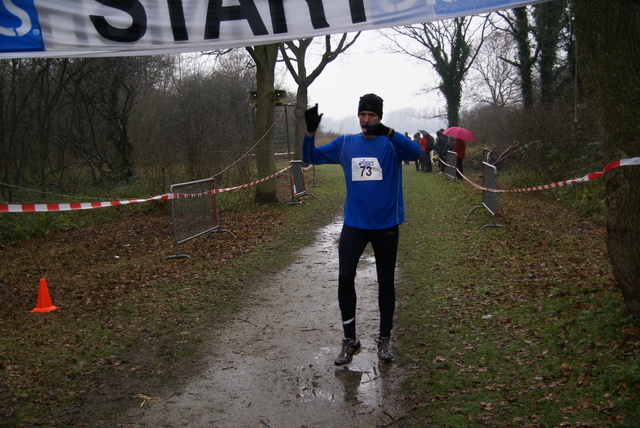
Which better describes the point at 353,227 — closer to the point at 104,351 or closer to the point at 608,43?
the point at 608,43

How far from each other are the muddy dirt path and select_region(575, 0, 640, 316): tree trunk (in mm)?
2004

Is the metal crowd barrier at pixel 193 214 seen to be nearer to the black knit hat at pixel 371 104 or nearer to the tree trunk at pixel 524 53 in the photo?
the black knit hat at pixel 371 104

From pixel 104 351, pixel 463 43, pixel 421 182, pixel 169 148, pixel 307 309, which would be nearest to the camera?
pixel 104 351

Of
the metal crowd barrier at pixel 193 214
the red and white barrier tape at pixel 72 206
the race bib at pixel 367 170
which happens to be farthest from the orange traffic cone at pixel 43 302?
the race bib at pixel 367 170

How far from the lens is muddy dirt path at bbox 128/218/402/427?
3.88m

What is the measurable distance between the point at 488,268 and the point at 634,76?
4.36 m

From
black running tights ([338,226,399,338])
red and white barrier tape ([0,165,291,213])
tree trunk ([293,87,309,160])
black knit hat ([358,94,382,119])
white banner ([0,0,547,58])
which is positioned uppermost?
tree trunk ([293,87,309,160])

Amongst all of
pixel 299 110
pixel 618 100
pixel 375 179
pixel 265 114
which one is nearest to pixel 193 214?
pixel 265 114

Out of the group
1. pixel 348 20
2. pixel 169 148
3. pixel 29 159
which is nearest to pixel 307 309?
pixel 348 20

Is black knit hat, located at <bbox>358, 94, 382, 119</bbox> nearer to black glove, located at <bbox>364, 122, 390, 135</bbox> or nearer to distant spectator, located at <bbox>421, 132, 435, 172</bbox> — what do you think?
black glove, located at <bbox>364, 122, 390, 135</bbox>

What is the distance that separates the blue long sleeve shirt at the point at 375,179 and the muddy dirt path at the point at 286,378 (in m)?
1.25

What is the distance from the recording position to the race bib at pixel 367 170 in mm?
4578

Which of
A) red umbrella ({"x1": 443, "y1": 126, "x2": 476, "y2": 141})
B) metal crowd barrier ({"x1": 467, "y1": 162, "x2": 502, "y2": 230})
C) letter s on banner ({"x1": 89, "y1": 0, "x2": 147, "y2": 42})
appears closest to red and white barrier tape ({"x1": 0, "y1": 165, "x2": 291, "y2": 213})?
letter s on banner ({"x1": 89, "y1": 0, "x2": 147, "y2": 42})

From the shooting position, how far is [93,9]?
361 cm
